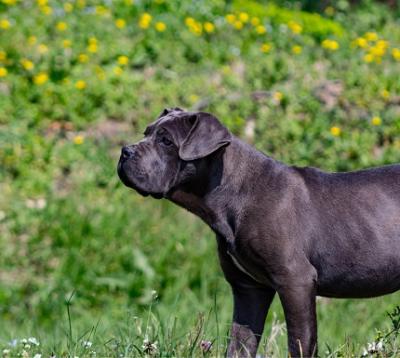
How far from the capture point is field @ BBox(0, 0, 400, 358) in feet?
27.2

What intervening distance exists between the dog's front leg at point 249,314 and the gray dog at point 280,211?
31mm

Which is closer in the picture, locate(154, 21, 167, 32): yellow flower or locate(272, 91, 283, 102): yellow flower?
locate(272, 91, 283, 102): yellow flower

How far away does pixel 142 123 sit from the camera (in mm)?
9648

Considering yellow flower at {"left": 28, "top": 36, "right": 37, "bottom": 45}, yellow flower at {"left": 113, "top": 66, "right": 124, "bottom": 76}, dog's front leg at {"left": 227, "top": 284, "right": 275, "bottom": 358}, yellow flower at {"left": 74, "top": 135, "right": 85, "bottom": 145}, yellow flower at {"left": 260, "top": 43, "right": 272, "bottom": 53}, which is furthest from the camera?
yellow flower at {"left": 260, "top": 43, "right": 272, "bottom": 53}

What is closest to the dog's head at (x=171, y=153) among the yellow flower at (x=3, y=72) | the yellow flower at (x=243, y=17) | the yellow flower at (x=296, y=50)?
the yellow flower at (x=3, y=72)

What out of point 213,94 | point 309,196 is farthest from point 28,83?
point 309,196

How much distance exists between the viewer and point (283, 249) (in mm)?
4820

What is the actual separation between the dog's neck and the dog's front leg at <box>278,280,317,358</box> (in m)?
0.54

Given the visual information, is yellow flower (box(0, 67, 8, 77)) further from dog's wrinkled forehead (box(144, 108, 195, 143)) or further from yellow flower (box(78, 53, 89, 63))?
dog's wrinkled forehead (box(144, 108, 195, 143))

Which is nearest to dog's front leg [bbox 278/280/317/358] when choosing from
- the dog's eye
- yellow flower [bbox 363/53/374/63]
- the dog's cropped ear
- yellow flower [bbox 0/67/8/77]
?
the dog's cropped ear

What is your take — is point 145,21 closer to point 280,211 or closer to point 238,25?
point 238,25

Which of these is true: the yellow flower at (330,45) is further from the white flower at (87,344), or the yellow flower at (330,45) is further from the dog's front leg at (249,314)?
the white flower at (87,344)

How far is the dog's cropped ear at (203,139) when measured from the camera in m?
4.95

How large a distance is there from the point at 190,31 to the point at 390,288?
6429mm
